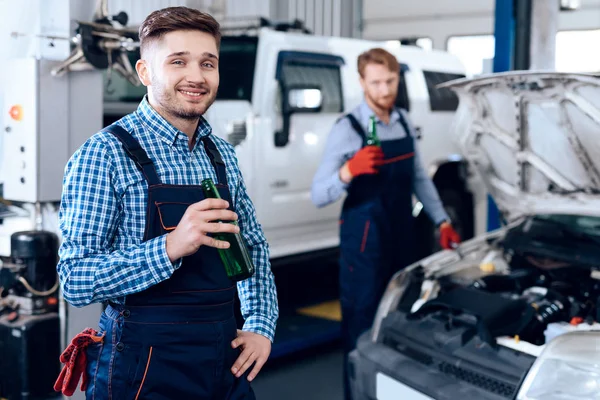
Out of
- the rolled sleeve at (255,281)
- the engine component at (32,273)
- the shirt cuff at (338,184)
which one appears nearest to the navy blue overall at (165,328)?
the rolled sleeve at (255,281)

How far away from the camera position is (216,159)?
1.92 meters

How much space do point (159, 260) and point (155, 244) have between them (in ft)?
0.13

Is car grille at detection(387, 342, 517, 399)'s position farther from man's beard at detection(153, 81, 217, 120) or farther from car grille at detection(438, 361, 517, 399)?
man's beard at detection(153, 81, 217, 120)

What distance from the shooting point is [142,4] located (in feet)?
25.9

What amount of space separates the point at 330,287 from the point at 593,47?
6699 mm

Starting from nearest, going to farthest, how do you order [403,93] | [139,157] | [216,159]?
1. [139,157]
2. [216,159]
3. [403,93]

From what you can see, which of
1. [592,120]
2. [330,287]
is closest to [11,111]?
[592,120]

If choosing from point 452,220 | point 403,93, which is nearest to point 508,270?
point 403,93

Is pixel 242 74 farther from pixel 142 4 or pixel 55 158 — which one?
pixel 142 4

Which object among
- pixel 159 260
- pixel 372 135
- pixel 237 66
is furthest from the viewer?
pixel 237 66

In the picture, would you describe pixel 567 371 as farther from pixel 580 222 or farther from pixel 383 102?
pixel 383 102

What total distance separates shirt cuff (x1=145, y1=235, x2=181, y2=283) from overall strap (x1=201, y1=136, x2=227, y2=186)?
30 cm

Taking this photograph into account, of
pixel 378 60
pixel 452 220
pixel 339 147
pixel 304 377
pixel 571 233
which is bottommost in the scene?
pixel 304 377

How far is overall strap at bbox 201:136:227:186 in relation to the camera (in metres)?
1.90
